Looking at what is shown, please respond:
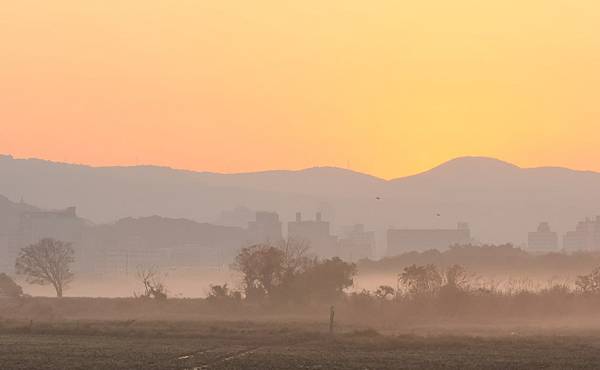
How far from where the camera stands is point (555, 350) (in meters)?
88.1

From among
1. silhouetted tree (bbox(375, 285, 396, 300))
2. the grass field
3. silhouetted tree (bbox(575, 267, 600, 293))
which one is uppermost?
silhouetted tree (bbox(575, 267, 600, 293))

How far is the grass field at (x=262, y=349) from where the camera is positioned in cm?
7444

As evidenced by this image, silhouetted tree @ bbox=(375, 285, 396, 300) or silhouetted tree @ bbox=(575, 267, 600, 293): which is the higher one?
silhouetted tree @ bbox=(575, 267, 600, 293)

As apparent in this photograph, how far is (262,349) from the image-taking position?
3472 inches

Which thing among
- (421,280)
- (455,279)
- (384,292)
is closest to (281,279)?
(384,292)

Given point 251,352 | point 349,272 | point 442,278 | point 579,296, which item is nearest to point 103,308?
point 349,272

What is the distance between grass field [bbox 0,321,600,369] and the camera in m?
74.4

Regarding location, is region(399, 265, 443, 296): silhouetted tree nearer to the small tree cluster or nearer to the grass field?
the small tree cluster

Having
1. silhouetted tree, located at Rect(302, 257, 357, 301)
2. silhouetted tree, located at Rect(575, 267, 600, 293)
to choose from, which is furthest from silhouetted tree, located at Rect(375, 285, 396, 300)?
silhouetted tree, located at Rect(575, 267, 600, 293)

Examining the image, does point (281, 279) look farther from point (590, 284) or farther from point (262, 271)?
point (590, 284)

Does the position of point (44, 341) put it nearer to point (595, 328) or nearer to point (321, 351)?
point (321, 351)

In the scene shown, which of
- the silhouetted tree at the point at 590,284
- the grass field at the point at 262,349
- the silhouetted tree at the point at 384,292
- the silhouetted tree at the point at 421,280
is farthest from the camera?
the silhouetted tree at the point at 590,284

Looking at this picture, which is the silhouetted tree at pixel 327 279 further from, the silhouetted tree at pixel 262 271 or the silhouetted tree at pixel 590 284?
the silhouetted tree at pixel 590 284

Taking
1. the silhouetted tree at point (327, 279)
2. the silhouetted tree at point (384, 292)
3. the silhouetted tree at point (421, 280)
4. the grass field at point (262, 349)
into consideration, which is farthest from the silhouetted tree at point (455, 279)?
the grass field at point (262, 349)
